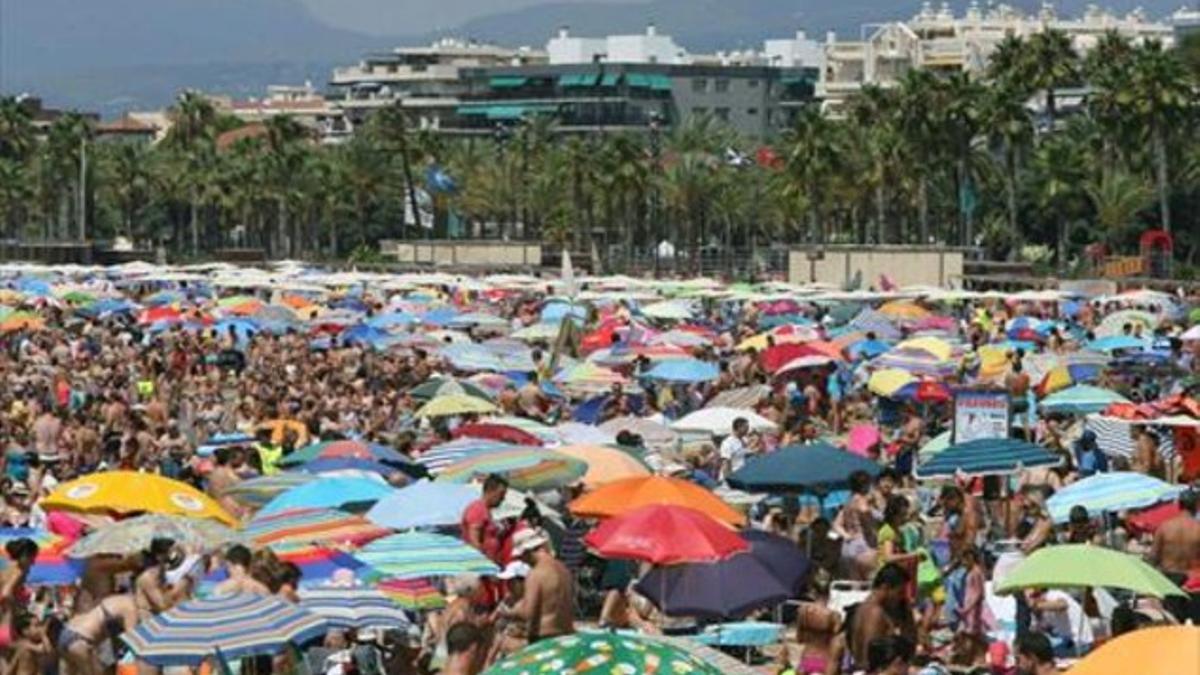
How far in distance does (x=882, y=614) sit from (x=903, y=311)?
28286mm

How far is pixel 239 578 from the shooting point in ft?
42.9

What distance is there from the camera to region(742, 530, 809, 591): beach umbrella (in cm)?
1445

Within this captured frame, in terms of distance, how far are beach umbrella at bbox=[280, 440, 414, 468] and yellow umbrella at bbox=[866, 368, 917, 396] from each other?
8.86 meters

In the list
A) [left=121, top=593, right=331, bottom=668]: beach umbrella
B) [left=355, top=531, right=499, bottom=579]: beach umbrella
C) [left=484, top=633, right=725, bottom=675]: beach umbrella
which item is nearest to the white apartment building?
[left=355, top=531, right=499, bottom=579]: beach umbrella

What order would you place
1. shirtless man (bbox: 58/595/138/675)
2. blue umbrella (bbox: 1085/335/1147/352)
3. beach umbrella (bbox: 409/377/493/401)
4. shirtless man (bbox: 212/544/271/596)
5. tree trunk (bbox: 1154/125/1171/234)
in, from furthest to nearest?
tree trunk (bbox: 1154/125/1171/234) < blue umbrella (bbox: 1085/335/1147/352) < beach umbrella (bbox: 409/377/493/401) < shirtless man (bbox: 58/595/138/675) < shirtless man (bbox: 212/544/271/596)

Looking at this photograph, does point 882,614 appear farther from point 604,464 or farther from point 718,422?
point 718,422

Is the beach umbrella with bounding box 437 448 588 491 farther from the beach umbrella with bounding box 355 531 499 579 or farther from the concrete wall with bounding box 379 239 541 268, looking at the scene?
the concrete wall with bounding box 379 239 541 268

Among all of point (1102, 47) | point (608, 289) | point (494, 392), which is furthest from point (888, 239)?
point (494, 392)

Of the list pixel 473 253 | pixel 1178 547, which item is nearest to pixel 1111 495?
pixel 1178 547

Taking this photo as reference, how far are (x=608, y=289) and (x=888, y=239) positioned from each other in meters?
42.4

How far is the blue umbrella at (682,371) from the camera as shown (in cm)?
2866

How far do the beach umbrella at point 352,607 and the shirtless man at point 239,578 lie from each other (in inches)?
8.9

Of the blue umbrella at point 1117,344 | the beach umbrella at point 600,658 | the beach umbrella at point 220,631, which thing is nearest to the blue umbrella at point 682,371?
the blue umbrella at point 1117,344

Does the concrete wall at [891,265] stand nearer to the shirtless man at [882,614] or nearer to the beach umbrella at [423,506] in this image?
the beach umbrella at [423,506]
